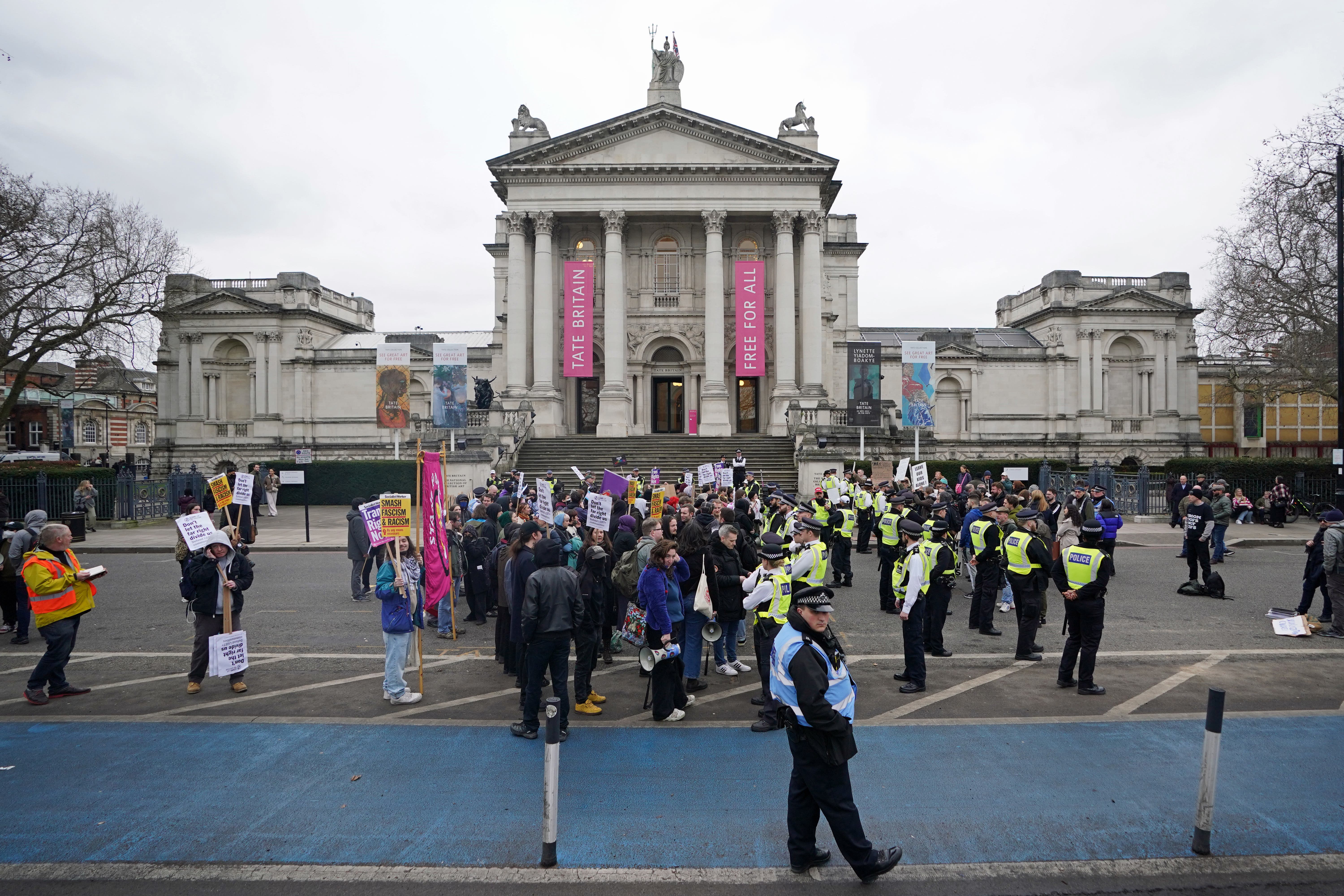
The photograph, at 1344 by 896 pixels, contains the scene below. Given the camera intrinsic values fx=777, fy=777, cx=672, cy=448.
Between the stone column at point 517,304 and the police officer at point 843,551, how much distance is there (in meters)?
27.2

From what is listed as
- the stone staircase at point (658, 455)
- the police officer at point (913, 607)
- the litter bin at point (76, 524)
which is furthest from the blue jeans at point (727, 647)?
the stone staircase at point (658, 455)

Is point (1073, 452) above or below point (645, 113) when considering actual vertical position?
below

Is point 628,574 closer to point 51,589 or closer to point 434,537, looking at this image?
point 434,537

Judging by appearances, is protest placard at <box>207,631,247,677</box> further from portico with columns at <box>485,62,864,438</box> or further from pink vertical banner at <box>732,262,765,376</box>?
pink vertical banner at <box>732,262,765,376</box>

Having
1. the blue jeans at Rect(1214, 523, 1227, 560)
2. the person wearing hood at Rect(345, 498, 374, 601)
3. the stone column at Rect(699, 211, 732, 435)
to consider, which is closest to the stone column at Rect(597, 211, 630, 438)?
the stone column at Rect(699, 211, 732, 435)

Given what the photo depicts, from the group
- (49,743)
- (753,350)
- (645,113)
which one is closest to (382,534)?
(49,743)

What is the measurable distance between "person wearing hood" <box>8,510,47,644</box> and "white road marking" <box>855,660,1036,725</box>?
11.1 m

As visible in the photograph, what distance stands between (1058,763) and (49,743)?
8.99 metres

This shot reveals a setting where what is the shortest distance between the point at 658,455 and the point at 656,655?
26.5 metres

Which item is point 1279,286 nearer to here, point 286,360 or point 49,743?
point 49,743

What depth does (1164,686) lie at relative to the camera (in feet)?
28.6

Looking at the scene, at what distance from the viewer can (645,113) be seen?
1523 inches

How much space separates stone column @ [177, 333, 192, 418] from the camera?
48.5 m

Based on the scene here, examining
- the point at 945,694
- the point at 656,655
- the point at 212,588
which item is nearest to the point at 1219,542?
the point at 945,694
